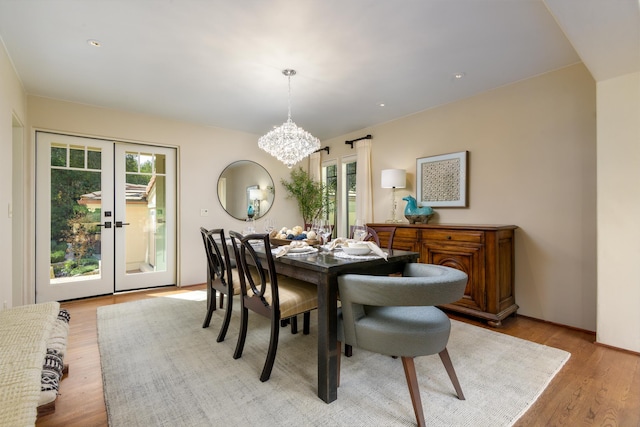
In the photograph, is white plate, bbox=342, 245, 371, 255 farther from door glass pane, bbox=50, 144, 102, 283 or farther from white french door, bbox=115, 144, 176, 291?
door glass pane, bbox=50, 144, 102, 283

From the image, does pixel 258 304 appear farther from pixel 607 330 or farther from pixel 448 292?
pixel 607 330

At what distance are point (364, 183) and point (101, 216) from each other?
3.66 meters

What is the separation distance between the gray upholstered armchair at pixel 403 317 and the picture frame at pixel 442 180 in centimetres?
205

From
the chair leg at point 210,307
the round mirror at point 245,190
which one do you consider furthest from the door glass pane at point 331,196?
the chair leg at point 210,307

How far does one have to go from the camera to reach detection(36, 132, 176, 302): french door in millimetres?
3562

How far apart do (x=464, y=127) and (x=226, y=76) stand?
2.68 meters

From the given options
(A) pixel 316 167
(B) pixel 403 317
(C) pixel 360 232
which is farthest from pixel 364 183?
(B) pixel 403 317

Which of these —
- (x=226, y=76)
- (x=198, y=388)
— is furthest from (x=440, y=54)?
(x=198, y=388)

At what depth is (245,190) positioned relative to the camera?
5.06 metres

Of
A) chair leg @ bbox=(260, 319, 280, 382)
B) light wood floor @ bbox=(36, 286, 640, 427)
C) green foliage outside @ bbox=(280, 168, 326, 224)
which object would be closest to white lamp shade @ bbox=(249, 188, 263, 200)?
green foliage outside @ bbox=(280, 168, 326, 224)

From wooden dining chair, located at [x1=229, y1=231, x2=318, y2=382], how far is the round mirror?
2.84 meters

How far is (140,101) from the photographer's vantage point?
359 cm

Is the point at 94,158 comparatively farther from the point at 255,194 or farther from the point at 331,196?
the point at 331,196

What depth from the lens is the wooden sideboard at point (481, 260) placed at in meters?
2.75
